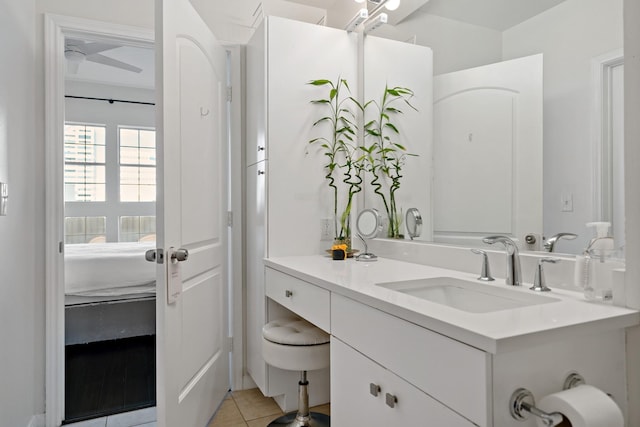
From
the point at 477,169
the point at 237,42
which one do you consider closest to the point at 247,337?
the point at 477,169

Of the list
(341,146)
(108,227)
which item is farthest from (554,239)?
(108,227)

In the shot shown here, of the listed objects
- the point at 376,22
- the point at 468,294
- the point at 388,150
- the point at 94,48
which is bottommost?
the point at 468,294

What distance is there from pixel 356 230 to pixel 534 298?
4.06 feet

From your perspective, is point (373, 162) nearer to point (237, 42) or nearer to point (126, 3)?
point (237, 42)

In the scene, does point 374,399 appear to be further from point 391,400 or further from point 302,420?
point 302,420

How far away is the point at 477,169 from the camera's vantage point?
1.63 m

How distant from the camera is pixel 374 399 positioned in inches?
46.4

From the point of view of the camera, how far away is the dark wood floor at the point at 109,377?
7.44ft

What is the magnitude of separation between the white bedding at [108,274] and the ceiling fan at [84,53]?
1.88 metres

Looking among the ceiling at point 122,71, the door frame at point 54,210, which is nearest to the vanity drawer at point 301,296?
the door frame at point 54,210

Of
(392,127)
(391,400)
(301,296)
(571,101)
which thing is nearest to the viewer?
(391,400)

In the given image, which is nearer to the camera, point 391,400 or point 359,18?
point 391,400

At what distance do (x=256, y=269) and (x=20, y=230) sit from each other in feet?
3.77

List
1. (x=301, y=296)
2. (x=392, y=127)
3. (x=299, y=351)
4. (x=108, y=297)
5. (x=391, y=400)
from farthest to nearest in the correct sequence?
(x=108, y=297) < (x=392, y=127) < (x=299, y=351) < (x=301, y=296) < (x=391, y=400)
